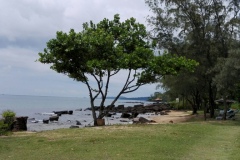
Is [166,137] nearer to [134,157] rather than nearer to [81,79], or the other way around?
[134,157]

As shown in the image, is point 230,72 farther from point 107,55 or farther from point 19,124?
point 19,124

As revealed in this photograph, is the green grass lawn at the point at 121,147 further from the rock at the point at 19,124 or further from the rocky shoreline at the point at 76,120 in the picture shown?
the rocky shoreline at the point at 76,120

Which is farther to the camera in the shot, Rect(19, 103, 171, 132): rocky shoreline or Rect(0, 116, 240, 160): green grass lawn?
Rect(19, 103, 171, 132): rocky shoreline

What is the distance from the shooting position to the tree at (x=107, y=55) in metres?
18.0

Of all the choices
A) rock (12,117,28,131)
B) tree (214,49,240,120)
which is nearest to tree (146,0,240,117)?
tree (214,49,240,120)

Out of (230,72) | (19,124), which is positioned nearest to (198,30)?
(230,72)

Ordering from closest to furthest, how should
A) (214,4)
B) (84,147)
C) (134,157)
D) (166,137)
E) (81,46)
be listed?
(134,157) < (84,147) < (166,137) < (81,46) < (214,4)

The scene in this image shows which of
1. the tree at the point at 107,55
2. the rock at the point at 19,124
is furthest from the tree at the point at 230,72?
the rock at the point at 19,124

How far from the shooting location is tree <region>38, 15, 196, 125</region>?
1800 centimetres

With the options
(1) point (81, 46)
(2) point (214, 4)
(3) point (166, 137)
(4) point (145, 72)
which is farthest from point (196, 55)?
(3) point (166, 137)

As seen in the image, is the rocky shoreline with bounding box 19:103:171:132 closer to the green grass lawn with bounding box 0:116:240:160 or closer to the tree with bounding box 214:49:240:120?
the tree with bounding box 214:49:240:120

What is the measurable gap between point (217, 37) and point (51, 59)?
530 inches

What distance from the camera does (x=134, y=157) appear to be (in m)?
9.14

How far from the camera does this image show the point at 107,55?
61.9ft
